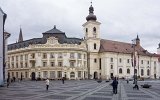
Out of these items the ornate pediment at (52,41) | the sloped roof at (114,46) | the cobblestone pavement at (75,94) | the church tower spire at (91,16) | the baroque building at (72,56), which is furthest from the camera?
the church tower spire at (91,16)

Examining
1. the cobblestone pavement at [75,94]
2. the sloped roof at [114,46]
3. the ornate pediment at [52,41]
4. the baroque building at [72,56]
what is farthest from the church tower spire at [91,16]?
the cobblestone pavement at [75,94]

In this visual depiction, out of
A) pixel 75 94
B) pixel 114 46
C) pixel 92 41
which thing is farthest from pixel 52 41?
pixel 75 94

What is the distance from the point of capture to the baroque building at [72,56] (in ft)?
282

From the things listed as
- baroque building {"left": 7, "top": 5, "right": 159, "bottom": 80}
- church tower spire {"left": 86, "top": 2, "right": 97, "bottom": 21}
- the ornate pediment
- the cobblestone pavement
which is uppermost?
church tower spire {"left": 86, "top": 2, "right": 97, "bottom": 21}

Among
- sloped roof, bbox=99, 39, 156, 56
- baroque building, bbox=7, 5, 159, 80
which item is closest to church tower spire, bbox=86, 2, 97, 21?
baroque building, bbox=7, 5, 159, 80

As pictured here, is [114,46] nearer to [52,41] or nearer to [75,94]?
[52,41]

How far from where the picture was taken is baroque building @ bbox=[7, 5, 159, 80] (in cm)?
8581

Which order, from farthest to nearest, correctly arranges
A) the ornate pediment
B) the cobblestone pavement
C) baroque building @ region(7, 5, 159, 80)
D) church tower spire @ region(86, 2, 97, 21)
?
church tower spire @ region(86, 2, 97, 21) < the ornate pediment < baroque building @ region(7, 5, 159, 80) < the cobblestone pavement

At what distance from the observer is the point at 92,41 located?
3780 inches

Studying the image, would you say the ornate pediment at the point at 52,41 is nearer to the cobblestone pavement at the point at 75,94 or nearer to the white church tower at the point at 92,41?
the white church tower at the point at 92,41

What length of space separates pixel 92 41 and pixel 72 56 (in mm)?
11601

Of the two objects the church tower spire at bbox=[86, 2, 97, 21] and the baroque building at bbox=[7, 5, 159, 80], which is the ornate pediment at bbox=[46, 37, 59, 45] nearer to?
the baroque building at bbox=[7, 5, 159, 80]

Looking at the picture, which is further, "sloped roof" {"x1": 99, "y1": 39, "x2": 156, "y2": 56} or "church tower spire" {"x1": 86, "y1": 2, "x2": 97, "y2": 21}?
"church tower spire" {"x1": 86, "y1": 2, "x2": 97, "y2": 21}

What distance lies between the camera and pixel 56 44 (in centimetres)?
8606
